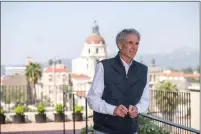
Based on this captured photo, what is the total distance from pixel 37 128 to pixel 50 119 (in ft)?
3.07

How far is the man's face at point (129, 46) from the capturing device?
1.29m

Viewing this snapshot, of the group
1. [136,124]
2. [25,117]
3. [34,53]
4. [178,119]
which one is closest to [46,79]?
[34,53]

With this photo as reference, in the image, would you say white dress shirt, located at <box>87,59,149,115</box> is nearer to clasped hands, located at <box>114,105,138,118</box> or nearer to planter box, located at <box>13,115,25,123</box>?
clasped hands, located at <box>114,105,138,118</box>

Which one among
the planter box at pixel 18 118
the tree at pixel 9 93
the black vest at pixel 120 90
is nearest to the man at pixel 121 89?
the black vest at pixel 120 90

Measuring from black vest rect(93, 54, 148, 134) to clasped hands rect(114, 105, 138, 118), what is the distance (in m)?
0.03

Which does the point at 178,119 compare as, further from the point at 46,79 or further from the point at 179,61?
the point at 179,61

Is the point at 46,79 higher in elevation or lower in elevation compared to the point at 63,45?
lower

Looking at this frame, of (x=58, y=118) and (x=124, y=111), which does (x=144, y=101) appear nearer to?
(x=124, y=111)

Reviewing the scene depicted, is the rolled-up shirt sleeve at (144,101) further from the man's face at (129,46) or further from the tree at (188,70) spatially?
the tree at (188,70)

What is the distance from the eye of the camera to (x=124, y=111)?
1.23m

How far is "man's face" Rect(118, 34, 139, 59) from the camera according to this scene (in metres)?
1.29

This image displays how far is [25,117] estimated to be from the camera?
6.79 metres

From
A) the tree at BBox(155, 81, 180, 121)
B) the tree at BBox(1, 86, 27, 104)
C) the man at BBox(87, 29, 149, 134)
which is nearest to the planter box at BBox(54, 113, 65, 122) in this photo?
the tree at BBox(1, 86, 27, 104)

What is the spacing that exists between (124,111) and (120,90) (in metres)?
0.08
